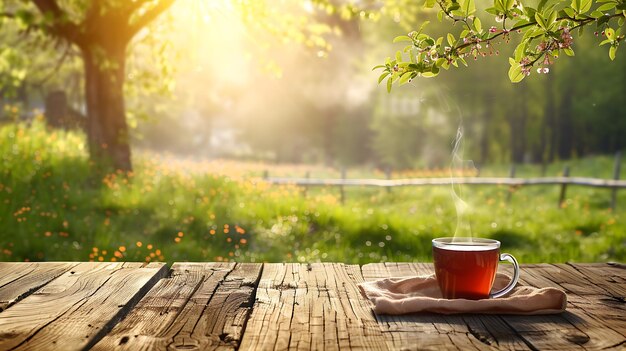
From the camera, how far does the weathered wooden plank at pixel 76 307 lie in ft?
5.67

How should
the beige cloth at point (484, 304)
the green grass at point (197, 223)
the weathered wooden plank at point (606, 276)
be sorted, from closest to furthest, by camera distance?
the beige cloth at point (484, 304)
the weathered wooden plank at point (606, 276)
the green grass at point (197, 223)

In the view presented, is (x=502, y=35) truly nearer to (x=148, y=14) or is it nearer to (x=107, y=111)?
(x=148, y=14)

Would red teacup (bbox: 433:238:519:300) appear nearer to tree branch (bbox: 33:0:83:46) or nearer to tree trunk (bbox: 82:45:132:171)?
tree trunk (bbox: 82:45:132:171)

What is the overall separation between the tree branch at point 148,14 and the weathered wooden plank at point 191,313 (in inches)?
324

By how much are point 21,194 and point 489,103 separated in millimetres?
24888

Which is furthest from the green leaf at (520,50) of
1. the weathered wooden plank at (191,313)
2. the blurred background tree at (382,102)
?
the blurred background tree at (382,102)

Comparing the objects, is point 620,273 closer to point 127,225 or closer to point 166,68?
point 127,225

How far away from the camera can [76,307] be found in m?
2.06

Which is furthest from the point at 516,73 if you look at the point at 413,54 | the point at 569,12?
the point at 413,54

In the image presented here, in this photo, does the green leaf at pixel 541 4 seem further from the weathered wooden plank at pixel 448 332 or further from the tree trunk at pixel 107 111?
the tree trunk at pixel 107 111

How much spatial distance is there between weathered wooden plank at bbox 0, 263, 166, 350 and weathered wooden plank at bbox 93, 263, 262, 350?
5 centimetres

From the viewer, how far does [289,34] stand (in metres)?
11.5

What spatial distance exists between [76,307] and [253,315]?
1.83 ft

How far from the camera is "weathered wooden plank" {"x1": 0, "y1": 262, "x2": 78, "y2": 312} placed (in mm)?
2217
